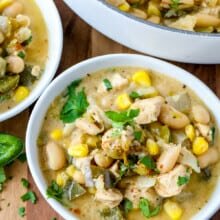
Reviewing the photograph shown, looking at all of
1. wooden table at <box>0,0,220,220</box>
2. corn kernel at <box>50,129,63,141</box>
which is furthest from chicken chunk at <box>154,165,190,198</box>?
corn kernel at <box>50,129,63,141</box>

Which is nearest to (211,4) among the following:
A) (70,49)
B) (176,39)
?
(176,39)

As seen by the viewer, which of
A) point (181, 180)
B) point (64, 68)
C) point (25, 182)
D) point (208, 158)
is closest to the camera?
point (181, 180)

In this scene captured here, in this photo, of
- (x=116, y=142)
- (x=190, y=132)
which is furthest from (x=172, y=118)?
(x=116, y=142)

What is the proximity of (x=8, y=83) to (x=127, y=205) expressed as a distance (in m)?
0.53

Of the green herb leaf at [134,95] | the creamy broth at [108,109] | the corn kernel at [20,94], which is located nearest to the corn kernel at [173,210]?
the creamy broth at [108,109]

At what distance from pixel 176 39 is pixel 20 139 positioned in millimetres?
597

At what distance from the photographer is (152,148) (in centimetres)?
220

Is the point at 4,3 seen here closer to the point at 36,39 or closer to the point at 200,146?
the point at 36,39

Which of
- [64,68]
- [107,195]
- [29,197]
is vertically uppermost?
[64,68]

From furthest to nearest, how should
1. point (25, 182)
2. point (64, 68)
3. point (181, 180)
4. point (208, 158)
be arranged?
point (64, 68) < point (25, 182) < point (208, 158) < point (181, 180)

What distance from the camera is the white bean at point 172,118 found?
2.25 meters

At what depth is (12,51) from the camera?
2.39 metres

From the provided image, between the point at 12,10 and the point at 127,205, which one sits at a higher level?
the point at 12,10

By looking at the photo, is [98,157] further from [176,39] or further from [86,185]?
[176,39]
